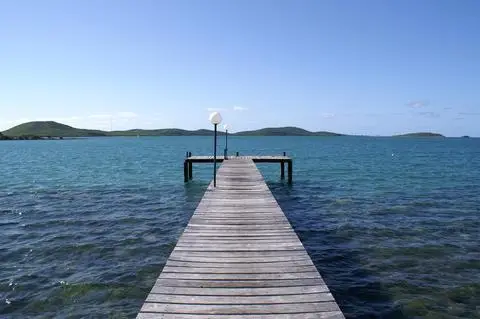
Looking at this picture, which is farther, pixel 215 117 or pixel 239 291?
pixel 215 117

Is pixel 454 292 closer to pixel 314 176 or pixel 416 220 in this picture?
pixel 416 220

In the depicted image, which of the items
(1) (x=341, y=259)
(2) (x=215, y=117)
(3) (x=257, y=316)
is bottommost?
(1) (x=341, y=259)

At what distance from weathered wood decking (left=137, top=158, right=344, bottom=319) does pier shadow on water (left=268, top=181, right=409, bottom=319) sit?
6.41 feet

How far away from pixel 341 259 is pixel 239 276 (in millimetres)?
5824

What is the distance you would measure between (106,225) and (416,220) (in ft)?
42.8

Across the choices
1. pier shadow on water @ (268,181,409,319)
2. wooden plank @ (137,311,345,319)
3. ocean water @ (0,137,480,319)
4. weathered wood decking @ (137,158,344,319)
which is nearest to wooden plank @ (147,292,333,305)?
weathered wood decking @ (137,158,344,319)

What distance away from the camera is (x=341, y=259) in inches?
454

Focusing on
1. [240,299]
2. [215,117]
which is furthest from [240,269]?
[215,117]

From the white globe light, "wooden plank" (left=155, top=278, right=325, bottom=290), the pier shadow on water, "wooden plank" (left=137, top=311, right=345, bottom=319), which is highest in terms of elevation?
the white globe light

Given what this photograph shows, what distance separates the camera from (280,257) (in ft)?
25.1

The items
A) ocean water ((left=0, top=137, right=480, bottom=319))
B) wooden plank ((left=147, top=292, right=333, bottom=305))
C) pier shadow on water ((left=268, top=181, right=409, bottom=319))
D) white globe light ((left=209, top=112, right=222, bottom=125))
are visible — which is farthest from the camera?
white globe light ((left=209, top=112, right=222, bottom=125))

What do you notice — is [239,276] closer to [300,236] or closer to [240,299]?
[240,299]

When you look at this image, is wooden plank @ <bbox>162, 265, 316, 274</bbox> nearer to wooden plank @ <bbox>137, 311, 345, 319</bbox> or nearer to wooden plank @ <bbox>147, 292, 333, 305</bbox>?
wooden plank @ <bbox>147, 292, 333, 305</bbox>

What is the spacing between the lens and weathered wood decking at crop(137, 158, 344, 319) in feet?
18.0
